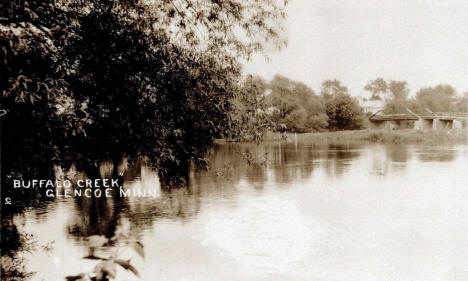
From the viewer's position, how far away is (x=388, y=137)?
47.8 meters

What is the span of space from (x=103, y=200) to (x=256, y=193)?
6.95 meters

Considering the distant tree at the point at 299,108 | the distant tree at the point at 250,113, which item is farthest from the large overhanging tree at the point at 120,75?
the distant tree at the point at 299,108

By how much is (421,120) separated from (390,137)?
4065mm

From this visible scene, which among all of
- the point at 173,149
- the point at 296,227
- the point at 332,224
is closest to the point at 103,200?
the point at 296,227

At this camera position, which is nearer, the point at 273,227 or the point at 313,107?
the point at 273,227

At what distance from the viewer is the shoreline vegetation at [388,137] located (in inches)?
1574

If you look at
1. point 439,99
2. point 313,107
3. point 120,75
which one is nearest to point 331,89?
point 313,107

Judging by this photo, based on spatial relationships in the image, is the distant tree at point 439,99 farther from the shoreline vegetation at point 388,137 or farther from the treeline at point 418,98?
the shoreline vegetation at point 388,137

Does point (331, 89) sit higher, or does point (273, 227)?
point (331, 89)

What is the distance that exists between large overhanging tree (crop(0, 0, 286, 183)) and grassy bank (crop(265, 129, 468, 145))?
31.5m

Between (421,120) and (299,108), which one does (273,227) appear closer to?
(299,108)

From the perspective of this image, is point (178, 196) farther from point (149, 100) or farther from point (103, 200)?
point (149, 100)

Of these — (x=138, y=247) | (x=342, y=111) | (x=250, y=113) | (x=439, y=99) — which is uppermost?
(x=439, y=99)

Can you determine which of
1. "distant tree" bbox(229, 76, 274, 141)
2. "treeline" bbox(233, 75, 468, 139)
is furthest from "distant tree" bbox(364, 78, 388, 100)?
"distant tree" bbox(229, 76, 274, 141)
